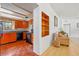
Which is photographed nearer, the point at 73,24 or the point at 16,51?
the point at 16,51

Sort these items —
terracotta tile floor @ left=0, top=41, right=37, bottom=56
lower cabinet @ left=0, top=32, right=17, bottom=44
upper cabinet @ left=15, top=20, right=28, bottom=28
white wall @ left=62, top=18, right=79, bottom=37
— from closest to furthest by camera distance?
terracotta tile floor @ left=0, top=41, right=37, bottom=56, lower cabinet @ left=0, top=32, right=17, bottom=44, upper cabinet @ left=15, top=20, right=28, bottom=28, white wall @ left=62, top=18, right=79, bottom=37

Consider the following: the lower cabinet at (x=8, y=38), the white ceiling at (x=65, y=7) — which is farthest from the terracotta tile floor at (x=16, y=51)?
the white ceiling at (x=65, y=7)

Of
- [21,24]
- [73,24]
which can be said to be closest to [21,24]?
[21,24]

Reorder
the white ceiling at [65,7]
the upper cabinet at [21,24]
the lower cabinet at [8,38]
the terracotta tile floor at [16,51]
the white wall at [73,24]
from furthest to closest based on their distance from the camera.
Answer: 1. the white wall at [73,24]
2. the upper cabinet at [21,24]
3. the lower cabinet at [8,38]
4. the white ceiling at [65,7]
5. the terracotta tile floor at [16,51]

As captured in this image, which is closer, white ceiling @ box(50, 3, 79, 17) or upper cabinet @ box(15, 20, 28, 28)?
white ceiling @ box(50, 3, 79, 17)

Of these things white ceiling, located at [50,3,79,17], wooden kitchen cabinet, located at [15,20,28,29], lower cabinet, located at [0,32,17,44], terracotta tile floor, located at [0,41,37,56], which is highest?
white ceiling, located at [50,3,79,17]

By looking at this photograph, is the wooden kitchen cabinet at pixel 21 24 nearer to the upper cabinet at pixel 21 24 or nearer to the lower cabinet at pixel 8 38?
the upper cabinet at pixel 21 24

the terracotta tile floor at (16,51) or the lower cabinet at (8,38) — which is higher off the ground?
the lower cabinet at (8,38)

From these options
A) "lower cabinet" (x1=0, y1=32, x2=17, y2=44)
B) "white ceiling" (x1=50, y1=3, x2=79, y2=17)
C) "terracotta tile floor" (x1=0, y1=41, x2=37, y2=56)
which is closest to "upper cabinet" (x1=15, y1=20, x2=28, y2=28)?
"lower cabinet" (x1=0, y1=32, x2=17, y2=44)

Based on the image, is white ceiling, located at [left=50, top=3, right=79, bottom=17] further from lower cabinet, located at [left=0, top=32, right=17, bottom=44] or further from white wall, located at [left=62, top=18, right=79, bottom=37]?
white wall, located at [left=62, top=18, right=79, bottom=37]

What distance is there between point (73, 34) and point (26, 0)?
7.85m

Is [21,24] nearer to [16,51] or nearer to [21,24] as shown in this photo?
[21,24]

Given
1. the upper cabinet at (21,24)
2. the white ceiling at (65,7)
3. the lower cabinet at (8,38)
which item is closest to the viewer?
the white ceiling at (65,7)

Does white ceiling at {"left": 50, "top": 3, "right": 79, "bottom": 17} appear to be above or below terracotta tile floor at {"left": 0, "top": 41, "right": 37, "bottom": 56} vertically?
above
